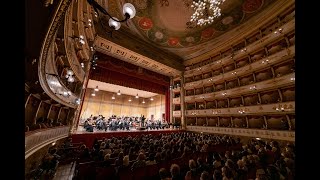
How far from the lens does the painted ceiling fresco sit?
1201 centimetres

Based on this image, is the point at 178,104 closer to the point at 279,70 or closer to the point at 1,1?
the point at 279,70

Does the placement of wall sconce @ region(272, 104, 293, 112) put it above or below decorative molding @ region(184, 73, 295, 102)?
below

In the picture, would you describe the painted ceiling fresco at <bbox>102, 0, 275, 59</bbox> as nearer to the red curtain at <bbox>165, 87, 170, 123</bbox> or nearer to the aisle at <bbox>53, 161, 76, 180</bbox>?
the red curtain at <bbox>165, 87, 170, 123</bbox>

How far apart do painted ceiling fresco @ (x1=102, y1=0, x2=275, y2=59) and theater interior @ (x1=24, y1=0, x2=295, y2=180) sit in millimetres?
92

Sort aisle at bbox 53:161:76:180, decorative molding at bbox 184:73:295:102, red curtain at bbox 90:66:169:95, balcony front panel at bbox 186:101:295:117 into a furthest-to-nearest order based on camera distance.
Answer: red curtain at bbox 90:66:169:95 → decorative molding at bbox 184:73:295:102 → balcony front panel at bbox 186:101:295:117 → aisle at bbox 53:161:76:180

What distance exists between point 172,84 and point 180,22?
8668 millimetres

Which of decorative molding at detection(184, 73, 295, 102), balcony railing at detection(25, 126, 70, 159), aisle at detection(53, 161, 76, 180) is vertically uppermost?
decorative molding at detection(184, 73, 295, 102)

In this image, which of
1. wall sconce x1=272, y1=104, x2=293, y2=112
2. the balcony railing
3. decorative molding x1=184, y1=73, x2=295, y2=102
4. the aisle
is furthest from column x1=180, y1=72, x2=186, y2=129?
the balcony railing

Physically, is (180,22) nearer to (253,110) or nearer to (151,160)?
(253,110)

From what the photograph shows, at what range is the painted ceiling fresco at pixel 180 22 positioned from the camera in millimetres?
12008

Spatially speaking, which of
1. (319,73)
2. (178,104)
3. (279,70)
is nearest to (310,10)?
(319,73)

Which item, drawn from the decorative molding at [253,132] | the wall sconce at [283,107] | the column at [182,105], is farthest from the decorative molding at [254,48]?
the decorative molding at [253,132]

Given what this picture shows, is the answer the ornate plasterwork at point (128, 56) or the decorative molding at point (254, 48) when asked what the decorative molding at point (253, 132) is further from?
the ornate plasterwork at point (128, 56)

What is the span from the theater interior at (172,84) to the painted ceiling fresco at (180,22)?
9cm
